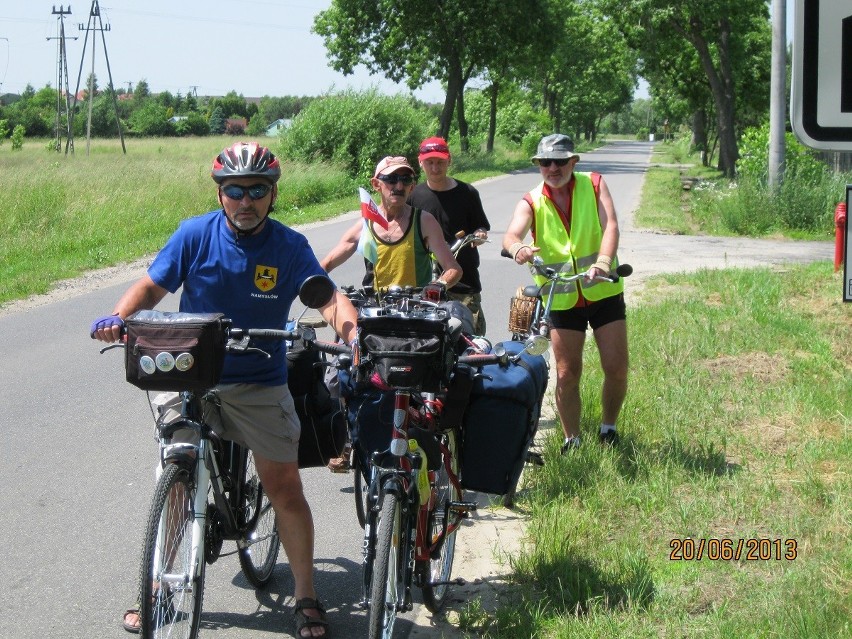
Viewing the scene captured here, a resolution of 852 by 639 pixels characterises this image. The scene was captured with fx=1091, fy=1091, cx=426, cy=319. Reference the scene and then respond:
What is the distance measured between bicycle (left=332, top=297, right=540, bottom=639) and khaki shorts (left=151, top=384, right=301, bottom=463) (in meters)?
0.35

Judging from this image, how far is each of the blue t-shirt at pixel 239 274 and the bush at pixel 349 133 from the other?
29071mm

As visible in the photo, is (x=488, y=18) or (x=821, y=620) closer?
(x=821, y=620)

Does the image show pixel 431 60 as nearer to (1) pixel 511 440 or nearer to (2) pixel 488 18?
(2) pixel 488 18

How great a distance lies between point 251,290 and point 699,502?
263cm

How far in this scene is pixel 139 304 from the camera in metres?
4.04

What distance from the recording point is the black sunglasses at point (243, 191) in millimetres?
3961

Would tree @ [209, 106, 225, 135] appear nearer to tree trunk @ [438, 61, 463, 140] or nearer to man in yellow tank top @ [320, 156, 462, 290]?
tree trunk @ [438, 61, 463, 140]

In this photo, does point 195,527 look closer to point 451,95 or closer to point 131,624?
point 131,624

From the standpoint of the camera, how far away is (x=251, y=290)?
406 cm

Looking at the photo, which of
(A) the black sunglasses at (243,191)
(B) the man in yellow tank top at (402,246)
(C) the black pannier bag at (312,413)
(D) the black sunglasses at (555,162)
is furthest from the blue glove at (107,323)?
(D) the black sunglasses at (555,162)

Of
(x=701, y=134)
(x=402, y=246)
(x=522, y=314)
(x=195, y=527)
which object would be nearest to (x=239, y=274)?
(x=195, y=527)

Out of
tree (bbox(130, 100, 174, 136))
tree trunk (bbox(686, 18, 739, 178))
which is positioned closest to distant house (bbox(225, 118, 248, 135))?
tree (bbox(130, 100, 174, 136))

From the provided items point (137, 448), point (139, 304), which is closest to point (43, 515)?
point (137, 448)

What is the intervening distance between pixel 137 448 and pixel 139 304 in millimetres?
3129
